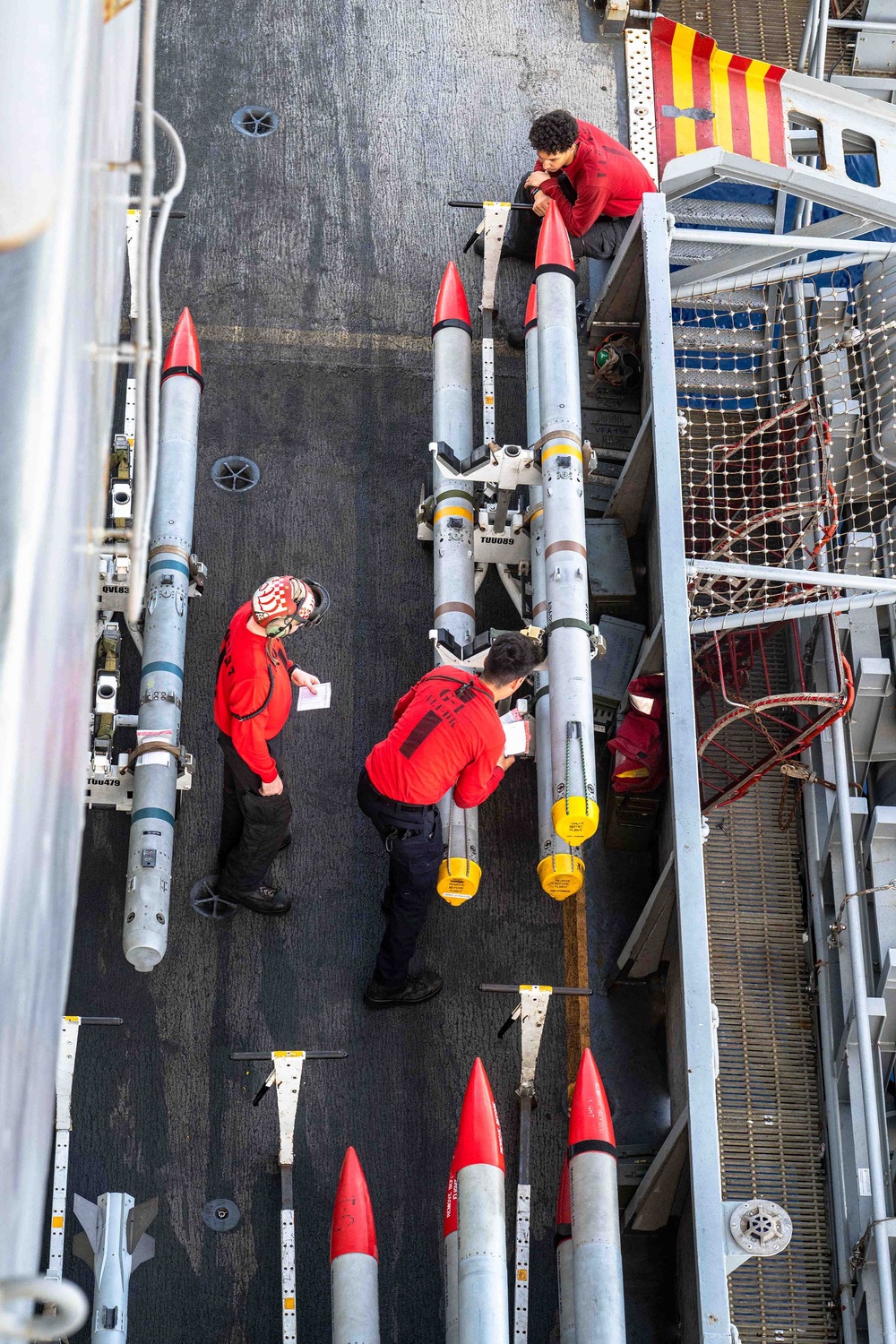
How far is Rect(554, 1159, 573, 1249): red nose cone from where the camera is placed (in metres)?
7.51

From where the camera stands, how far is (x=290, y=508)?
10320mm

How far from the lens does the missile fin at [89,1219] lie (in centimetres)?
718

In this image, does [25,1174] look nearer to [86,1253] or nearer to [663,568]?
[86,1253]

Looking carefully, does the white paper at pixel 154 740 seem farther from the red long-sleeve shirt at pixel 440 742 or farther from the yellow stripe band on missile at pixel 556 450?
the yellow stripe band on missile at pixel 556 450

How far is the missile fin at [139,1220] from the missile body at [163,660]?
1272 millimetres

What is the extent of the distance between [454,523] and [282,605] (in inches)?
89.3

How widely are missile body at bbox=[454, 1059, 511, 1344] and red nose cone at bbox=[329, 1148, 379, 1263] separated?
0.50 metres

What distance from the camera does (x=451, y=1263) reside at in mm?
7055

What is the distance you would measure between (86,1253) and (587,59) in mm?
10305

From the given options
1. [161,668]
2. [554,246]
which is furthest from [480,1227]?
[554,246]

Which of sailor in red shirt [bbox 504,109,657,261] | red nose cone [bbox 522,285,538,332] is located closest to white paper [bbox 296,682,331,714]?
red nose cone [bbox 522,285,538,332]

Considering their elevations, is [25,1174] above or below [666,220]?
below

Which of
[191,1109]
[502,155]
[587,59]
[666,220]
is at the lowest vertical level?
[191,1109]

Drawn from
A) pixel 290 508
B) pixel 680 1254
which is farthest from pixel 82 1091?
pixel 290 508
